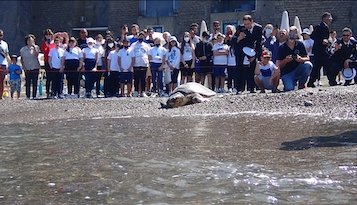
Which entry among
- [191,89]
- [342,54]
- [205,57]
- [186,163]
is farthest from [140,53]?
[186,163]

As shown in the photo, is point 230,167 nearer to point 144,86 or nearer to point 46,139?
point 46,139

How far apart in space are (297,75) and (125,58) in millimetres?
4903

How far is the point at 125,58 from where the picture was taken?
644 inches

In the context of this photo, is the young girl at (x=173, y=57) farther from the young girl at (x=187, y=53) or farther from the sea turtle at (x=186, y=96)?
the sea turtle at (x=186, y=96)

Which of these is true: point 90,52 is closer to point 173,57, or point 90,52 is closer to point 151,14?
point 173,57

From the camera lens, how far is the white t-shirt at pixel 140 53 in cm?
1633

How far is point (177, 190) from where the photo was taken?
5.67 metres

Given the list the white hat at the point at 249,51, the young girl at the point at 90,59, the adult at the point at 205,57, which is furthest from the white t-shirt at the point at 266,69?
the young girl at the point at 90,59

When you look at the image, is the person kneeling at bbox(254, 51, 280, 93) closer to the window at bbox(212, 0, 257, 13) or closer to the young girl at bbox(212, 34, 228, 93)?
the young girl at bbox(212, 34, 228, 93)

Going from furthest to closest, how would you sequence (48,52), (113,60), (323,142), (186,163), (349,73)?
(48,52)
(113,60)
(349,73)
(323,142)
(186,163)

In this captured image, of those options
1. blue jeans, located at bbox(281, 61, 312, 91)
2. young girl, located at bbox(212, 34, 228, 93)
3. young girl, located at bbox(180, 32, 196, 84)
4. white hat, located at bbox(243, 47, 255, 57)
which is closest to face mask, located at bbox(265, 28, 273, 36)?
young girl, located at bbox(212, 34, 228, 93)

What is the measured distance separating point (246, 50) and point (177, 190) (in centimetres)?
866

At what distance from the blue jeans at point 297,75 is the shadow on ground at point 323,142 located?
554 centimetres

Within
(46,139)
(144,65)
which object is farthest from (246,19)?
(46,139)
